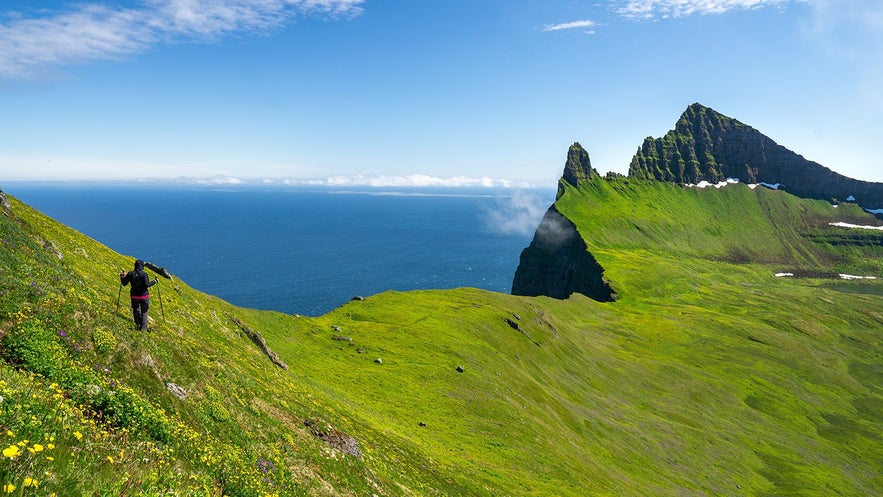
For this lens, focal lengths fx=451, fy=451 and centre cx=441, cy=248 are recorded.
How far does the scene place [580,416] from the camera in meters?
81.0

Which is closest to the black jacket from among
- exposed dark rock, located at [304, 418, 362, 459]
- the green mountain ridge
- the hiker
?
the hiker

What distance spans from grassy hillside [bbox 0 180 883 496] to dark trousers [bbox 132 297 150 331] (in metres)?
0.57

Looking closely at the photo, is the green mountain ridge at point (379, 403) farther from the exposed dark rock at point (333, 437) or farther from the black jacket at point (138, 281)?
the black jacket at point (138, 281)

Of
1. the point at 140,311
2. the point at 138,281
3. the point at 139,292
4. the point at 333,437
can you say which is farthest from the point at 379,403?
the point at 138,281

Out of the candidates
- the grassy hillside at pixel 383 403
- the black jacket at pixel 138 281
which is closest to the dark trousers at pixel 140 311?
the black jacket at pixel 138 281

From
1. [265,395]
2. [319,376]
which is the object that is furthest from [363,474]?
[319,376]

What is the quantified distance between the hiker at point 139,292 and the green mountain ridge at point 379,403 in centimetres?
112

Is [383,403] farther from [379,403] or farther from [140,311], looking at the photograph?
[140,311]

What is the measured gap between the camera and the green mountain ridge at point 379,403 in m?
13.7

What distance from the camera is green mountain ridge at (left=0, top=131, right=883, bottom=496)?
13.7 meters

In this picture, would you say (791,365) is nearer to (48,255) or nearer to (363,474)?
(363,474)

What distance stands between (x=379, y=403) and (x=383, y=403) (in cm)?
80

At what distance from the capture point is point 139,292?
2294 cm

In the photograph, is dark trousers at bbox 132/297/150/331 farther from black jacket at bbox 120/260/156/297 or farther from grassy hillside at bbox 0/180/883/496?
grassy hillside at bbox 0/180/883/496
